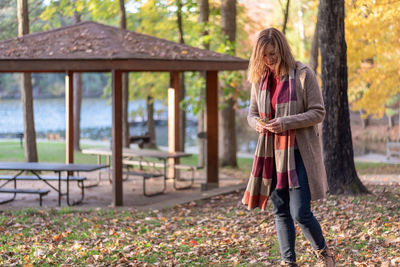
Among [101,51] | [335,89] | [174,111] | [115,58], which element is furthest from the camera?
[174,111]

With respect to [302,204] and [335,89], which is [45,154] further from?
[302,204]

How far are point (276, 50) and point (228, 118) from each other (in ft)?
39.2

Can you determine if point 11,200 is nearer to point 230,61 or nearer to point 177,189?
point 177,189

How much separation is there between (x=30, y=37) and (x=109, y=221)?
4369 mm

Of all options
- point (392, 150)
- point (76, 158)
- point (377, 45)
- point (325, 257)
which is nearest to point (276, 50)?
point (325, 257)

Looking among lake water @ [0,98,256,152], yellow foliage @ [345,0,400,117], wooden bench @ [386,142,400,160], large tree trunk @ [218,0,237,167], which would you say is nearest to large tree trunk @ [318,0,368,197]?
yellow foliage @ [345,0,400,117]

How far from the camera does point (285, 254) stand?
4531 millimetres

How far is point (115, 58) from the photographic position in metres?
9.22

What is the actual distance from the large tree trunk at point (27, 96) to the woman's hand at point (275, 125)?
11.6 m

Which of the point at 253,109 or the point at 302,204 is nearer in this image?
the point at 302,204

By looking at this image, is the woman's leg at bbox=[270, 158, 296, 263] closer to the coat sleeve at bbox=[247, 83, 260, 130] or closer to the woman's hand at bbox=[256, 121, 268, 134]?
the woman's hand at bbox=[256, 121, 268, 134]

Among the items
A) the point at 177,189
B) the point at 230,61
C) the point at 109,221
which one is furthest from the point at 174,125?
the point at 109,221

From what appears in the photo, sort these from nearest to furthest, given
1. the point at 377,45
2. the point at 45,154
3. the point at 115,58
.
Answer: the point at 115,58 → the point at 377,45 → the point at 45,154

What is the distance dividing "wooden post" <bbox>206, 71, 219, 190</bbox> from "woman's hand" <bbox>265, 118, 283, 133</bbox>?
6828 mm
